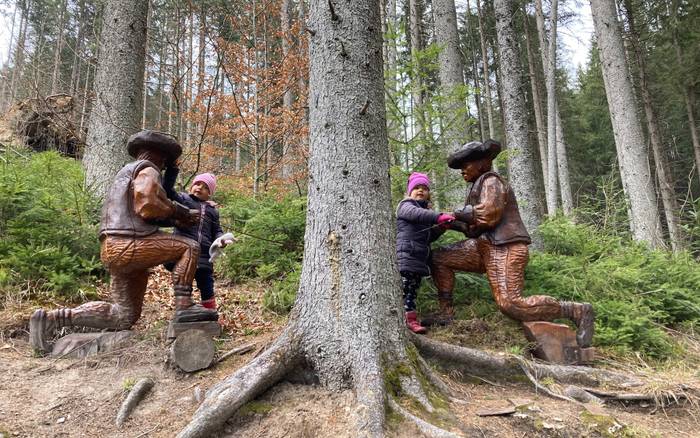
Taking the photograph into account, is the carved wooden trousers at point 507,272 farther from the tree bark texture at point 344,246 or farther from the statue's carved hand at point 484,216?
the tree bark texture at point 344,246

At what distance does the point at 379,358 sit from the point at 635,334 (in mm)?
3457

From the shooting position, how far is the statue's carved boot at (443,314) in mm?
4805

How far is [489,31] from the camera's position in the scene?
2295cm

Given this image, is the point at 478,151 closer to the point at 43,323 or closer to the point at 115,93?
the point at 43,323

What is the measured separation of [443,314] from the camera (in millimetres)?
4883

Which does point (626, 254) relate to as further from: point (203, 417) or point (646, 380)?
point (203, 417)

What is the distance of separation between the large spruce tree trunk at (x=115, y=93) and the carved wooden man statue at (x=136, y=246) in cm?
357

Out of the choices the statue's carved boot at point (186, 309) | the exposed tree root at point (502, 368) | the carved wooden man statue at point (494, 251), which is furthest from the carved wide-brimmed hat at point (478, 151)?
the statue's carved boot at point (186, 309)

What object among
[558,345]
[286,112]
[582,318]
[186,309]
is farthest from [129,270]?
[286,112]

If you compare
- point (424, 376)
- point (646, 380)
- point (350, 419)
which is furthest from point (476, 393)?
point (646, 380)

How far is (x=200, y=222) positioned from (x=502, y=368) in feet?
11.2

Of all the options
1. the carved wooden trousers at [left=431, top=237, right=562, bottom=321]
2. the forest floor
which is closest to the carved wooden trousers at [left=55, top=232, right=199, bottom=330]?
the forest floor

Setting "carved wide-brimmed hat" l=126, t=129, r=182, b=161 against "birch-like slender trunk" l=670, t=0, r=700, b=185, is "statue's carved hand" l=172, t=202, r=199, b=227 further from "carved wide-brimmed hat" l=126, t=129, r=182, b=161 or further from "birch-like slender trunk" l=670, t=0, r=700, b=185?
"birch-like slender trunk" l=670, t=0, r=700, b=185

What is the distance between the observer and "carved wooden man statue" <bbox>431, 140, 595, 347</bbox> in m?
4.38
